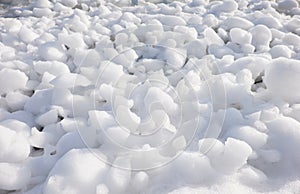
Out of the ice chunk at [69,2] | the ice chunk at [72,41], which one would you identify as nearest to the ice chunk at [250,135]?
Answer: the ice chunk at [72,41]

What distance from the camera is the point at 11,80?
140 centimetres

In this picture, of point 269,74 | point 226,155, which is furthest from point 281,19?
point 226,155

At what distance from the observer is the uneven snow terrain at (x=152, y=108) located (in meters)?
0.92

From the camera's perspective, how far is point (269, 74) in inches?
A: 49.4

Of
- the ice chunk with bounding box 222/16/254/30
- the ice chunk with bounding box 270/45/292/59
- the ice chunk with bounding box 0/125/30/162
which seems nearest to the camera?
the ice chunk with bounding box 0/125/30/162

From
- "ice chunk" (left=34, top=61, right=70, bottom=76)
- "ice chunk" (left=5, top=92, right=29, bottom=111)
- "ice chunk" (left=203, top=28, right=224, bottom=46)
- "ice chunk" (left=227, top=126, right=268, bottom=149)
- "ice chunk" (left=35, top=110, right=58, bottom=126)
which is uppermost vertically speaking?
"ice chunk" (left=227, top=126, right=268, bottom=149)

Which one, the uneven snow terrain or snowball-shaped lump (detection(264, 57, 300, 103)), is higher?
snowball-shaped lump (detection(264, 57, 300, 103))

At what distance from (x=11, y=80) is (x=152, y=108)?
0.67 meters

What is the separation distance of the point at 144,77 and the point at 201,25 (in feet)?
2.65

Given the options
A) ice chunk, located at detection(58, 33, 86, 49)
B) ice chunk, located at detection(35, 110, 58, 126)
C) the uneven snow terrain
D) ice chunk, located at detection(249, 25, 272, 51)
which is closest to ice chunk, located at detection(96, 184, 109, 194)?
the uneven snow terrain

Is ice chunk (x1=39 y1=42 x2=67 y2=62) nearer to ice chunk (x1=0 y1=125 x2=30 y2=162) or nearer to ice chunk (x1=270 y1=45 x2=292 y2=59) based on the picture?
ice chunk (x1=0 y1=125 x2=30 y2=162)

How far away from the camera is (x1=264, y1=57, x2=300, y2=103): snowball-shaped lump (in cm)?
120

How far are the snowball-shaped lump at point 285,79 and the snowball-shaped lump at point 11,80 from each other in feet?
3.47

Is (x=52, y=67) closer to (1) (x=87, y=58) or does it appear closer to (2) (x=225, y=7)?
(1) (x=87, y=58)
